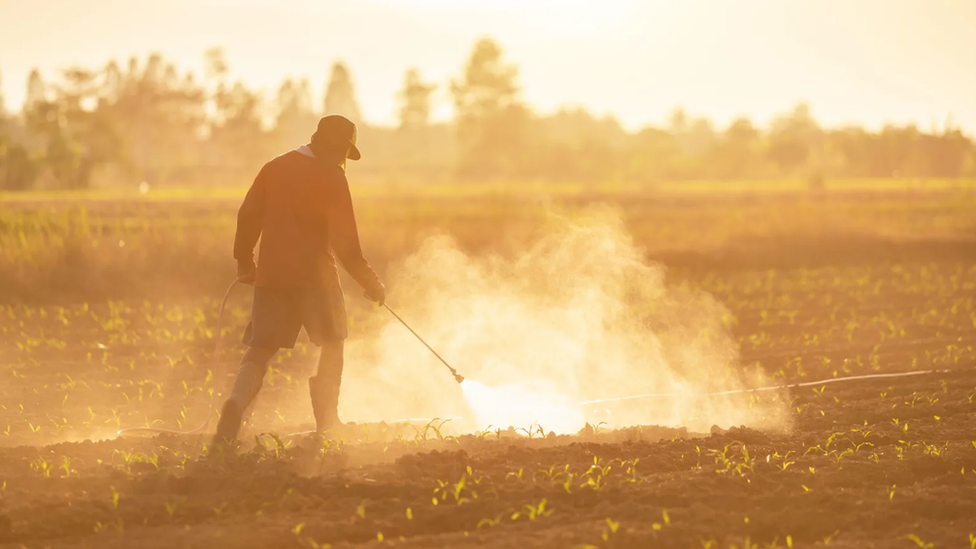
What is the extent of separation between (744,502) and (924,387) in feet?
14.3

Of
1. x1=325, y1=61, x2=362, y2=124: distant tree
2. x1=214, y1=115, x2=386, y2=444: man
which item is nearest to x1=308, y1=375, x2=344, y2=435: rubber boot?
x1=214, y1=115, x2=386, y2=444: man

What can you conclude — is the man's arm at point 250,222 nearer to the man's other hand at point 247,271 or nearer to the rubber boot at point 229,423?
the man's other hand at point 247,271

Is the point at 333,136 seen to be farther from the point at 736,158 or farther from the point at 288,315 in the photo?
the point at 736,158

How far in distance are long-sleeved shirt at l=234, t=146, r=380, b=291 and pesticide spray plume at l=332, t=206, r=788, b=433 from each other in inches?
41.7

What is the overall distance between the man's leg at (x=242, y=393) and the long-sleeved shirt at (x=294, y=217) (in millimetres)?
474

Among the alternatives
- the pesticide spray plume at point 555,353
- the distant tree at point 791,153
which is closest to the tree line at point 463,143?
the distant tree at point 791,153

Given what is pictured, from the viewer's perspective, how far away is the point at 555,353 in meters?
10.3

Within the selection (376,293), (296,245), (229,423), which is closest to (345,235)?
(296,245)

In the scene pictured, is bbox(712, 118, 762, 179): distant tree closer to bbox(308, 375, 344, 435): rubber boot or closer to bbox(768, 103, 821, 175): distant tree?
bbox(768, 103, 821, 175): distant tree

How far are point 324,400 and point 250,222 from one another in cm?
130

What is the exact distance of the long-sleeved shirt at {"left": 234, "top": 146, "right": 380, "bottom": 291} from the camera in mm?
6484

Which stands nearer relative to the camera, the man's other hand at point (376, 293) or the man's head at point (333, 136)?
the man's head at point (333, 136)

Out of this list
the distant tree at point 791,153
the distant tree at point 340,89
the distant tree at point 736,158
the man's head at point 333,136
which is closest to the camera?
the man's head at point 333,136

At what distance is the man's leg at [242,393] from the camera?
6270mm
